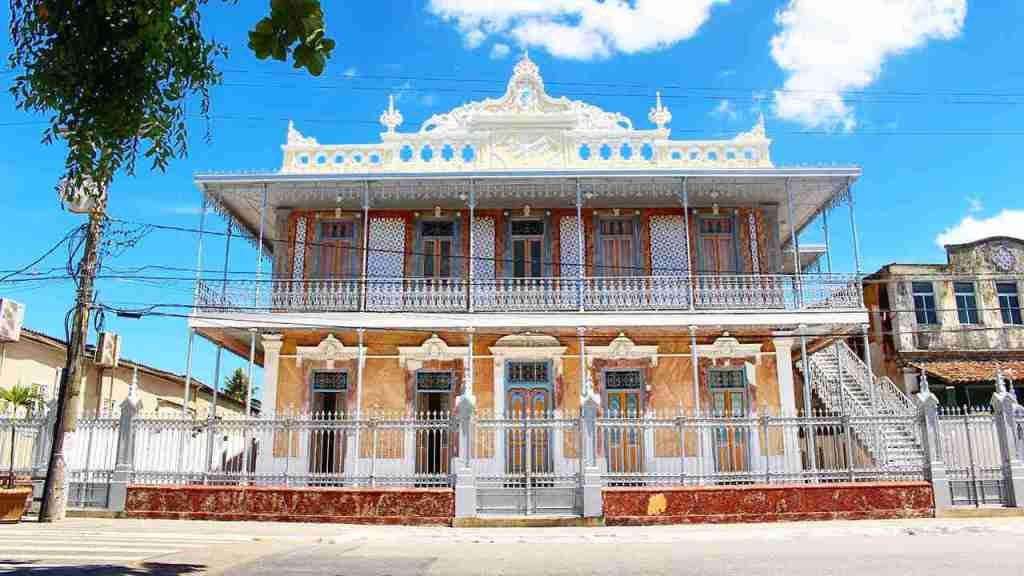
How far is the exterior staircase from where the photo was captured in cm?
1245

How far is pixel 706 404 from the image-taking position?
1662cm

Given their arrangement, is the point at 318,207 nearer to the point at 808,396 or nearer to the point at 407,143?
the point at 407,143

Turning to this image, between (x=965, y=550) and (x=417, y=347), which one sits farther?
(x=417, y=347)

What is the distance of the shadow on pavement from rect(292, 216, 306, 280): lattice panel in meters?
10.5

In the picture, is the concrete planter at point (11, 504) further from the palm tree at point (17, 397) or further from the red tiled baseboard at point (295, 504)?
the palm tree at point (17, 397)

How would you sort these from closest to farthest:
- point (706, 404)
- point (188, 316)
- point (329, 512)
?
point (329, 512) < point (188, 316) < point (706, 404)

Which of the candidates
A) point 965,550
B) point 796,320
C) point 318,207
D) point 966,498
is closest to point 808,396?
point 796,320

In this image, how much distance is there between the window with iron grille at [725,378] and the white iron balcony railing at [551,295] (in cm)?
163

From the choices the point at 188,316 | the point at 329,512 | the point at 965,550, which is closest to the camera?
the point at 965,550

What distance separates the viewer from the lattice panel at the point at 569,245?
56.2ft

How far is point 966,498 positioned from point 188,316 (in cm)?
1380

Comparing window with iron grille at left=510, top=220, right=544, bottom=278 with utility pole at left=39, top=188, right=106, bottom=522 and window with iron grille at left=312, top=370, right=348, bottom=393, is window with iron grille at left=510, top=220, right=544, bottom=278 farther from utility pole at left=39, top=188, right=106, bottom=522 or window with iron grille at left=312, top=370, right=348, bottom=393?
utility pole at left=39, top=188, right=106, bottom=522

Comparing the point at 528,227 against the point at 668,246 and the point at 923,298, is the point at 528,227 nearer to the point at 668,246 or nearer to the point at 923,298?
the point at 668,246

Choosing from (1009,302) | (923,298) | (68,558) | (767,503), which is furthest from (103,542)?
(1009,302)
